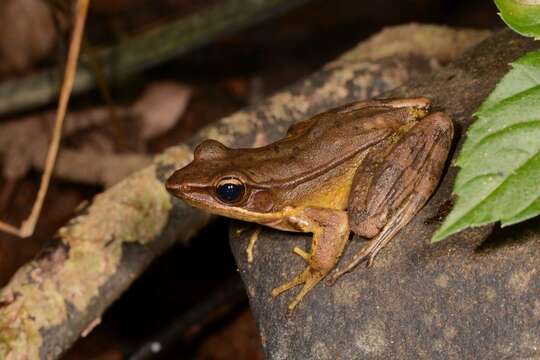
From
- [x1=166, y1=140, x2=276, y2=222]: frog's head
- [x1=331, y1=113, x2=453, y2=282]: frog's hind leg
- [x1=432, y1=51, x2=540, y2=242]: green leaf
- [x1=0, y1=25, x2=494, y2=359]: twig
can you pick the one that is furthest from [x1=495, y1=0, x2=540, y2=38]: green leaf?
[x1=166, y1=140, x2=276, y2=222]: frog's head

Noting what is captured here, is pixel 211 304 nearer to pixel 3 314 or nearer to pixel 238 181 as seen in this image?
pixel 3 314

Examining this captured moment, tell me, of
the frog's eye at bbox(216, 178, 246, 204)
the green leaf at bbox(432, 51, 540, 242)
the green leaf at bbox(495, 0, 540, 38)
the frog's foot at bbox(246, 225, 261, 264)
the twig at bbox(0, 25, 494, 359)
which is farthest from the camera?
the twig at bbox(0, 25, 494, 359)

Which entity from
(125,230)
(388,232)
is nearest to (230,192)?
(388,232)

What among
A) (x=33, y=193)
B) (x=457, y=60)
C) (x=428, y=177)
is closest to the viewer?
(x=428, y=177)

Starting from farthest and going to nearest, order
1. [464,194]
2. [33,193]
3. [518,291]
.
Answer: [33,193], [518,291], [464,194]

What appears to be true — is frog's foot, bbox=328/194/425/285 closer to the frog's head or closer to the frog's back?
the frog's back

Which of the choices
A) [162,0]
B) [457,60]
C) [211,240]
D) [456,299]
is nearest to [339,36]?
[162,0]

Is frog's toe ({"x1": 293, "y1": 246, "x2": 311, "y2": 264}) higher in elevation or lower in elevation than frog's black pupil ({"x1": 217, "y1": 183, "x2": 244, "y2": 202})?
lower

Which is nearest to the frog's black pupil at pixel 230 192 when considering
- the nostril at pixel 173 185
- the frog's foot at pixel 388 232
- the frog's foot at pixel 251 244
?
the nostril at pixel 173 185
